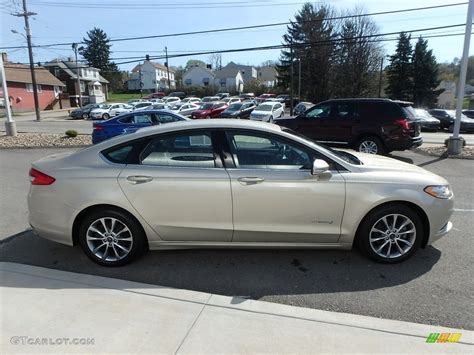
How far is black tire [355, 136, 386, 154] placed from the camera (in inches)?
415

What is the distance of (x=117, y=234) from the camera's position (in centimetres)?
387

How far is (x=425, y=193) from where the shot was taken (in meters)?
3.77

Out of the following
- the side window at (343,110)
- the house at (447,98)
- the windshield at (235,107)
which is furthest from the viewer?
the house at (447,98)

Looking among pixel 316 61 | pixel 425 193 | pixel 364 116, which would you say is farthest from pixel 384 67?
pixel 425 193

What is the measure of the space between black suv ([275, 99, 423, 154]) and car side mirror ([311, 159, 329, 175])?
7.54 metres

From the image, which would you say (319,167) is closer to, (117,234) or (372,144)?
(117,234)

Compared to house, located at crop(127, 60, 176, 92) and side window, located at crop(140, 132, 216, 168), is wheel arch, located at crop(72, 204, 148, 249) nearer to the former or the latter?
side window, located at crop(140, 132, 216, 168)

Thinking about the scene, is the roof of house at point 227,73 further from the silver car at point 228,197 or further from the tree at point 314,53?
the silver car at point 228,197

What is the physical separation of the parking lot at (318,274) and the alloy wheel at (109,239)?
0.17 m

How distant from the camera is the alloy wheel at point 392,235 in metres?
3.82

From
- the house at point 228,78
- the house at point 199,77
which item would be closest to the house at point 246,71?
the house at point 228,78

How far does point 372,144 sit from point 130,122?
8.18 metres

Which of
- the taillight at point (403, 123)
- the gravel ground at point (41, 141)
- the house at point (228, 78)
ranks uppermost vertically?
the house at point (228, 78)

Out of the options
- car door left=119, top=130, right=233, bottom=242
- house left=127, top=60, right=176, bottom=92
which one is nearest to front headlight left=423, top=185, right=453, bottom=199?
car door left=119, top=130, right=233, bottom=242
